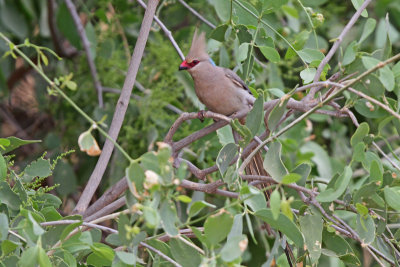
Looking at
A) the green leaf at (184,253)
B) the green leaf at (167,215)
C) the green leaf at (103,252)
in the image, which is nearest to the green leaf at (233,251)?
the green leaf at (167,215)

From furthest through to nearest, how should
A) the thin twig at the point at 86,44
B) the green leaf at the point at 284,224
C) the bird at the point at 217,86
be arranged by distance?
1. the thin twig at the point at 86,44
2. the bird at the point at 217,86
3. the green leaf at the point at 284,224

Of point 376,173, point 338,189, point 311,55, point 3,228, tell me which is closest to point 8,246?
point 3,228

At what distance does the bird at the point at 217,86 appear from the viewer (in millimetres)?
2154

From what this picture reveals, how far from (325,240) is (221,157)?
1.20 ft

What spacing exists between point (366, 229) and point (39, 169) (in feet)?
2.58

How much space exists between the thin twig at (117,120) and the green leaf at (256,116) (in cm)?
46

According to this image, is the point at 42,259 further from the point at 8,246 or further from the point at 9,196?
the point at 9,196

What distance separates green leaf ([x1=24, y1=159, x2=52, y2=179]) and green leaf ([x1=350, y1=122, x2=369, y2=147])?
73cm

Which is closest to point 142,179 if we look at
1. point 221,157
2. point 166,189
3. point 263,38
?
point 166,189

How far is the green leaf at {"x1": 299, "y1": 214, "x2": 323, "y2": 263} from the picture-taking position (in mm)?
1455

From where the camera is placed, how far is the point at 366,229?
1459 mm

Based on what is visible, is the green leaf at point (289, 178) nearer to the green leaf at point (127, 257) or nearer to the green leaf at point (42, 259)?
the green leaf at point (127, 257)

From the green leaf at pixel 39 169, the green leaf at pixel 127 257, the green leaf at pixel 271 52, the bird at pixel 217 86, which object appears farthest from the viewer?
the bird at pixel 217 86

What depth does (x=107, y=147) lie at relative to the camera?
1775 millimetres
